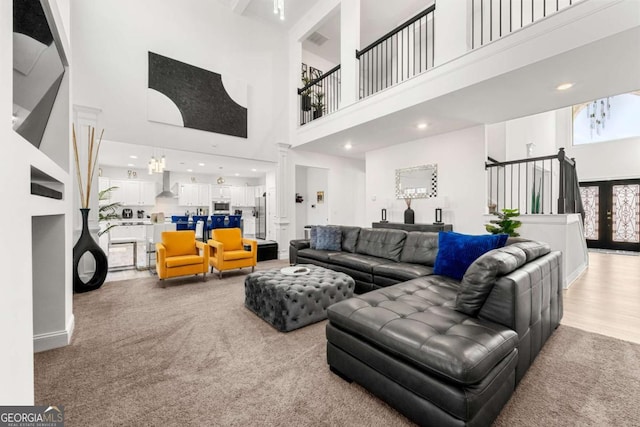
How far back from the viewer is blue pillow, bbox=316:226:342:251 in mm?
4531

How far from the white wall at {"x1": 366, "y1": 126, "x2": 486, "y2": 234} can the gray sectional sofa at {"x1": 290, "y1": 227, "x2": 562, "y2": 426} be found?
2.78 meters

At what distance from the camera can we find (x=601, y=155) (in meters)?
7.64

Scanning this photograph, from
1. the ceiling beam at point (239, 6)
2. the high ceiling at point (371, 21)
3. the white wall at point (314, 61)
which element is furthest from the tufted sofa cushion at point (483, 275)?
the white wall at point (314, 61)

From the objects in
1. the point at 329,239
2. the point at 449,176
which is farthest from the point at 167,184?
the point at 449,176

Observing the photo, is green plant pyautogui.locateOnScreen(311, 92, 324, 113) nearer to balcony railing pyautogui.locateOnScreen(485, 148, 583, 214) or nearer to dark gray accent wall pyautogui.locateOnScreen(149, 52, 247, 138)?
dark gray accent wall pyautogui.locateOnScreen(149, 52, 247, 138)

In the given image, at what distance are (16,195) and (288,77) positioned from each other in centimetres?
634

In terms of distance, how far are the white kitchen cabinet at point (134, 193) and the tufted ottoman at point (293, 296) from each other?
303 inches

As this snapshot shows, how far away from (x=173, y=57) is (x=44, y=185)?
4.11 meters

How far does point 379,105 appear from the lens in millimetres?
4324

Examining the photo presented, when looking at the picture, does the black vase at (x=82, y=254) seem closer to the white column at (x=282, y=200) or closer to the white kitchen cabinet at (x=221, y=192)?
the white column at (x=282, y=200)

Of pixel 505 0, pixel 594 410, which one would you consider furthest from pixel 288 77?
pixel 594 410

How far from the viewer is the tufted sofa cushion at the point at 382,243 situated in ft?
12.2

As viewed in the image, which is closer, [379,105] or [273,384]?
[273,384]

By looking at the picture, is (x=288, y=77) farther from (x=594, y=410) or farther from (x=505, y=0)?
(x=594, y=410)
